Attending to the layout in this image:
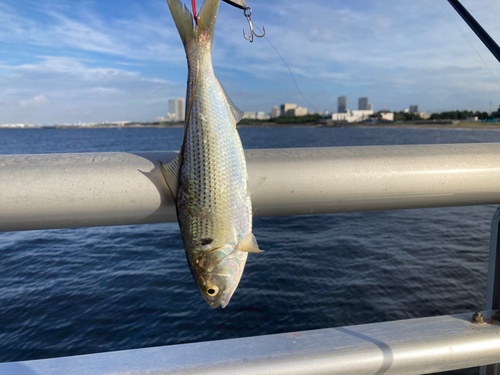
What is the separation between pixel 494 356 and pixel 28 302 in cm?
1324

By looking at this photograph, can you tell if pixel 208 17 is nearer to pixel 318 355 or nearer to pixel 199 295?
pixel 318 355

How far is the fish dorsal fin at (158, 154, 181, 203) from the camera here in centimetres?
130

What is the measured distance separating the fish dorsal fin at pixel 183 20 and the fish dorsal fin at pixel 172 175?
50 centimetres

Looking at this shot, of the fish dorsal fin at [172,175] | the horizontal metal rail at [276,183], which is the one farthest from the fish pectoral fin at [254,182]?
the fish dorsal fin at [172,175]

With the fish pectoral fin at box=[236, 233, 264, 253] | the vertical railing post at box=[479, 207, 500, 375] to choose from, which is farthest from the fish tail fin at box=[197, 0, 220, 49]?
the vertical railing post at box=[479, 207, 500, 375]

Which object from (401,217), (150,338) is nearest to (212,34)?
(150,338)

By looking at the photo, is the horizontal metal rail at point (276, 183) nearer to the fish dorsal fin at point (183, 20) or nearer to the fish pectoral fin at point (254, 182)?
the fish pectoral fin at point (254, 182)

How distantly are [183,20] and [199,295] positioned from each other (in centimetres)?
1129

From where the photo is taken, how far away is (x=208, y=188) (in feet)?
4.32

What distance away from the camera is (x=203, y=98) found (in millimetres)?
1406

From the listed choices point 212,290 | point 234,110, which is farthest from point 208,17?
point 212,290

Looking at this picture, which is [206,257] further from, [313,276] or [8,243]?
[8,243]

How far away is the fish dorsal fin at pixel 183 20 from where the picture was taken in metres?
1.32

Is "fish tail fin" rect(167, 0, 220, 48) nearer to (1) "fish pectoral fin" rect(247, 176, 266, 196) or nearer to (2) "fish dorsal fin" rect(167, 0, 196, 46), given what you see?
(2) "fish dorsal fin" rect(167, 0, 196, 46)
